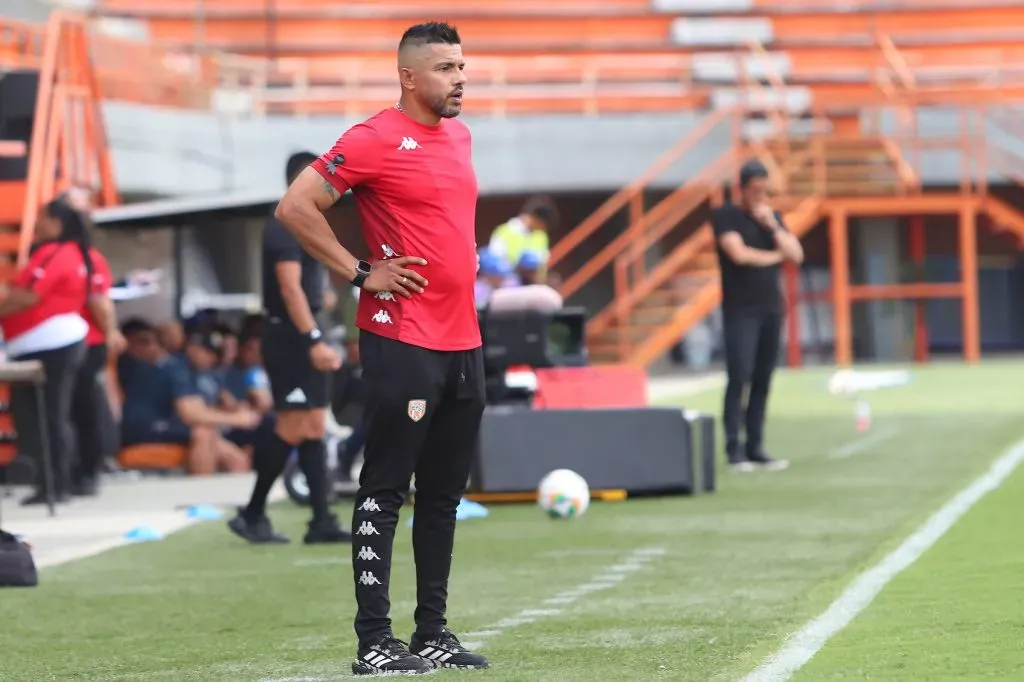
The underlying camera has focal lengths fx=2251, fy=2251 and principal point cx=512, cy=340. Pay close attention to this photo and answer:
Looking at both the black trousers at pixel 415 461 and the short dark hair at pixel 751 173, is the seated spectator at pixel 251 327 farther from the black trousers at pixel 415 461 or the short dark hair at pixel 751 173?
the black trousers at pixel 415 461

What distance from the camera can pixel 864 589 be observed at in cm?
802

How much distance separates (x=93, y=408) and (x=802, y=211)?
1653 cm

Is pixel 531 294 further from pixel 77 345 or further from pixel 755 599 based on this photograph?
pixel 755 599

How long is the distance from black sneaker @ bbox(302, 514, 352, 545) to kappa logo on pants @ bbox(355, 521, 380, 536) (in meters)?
4.12

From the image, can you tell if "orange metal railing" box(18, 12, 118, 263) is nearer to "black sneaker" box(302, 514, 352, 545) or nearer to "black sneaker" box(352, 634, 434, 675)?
"black sneaker" box(302, 514, 352, 545)

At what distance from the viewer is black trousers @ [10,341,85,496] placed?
13.1 meters

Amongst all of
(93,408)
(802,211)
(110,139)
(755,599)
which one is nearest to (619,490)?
(93,408)

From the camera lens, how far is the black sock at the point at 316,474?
34.7 feet

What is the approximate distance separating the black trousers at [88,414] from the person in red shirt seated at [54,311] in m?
0.76

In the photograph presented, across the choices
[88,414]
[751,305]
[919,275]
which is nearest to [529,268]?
[751,305]

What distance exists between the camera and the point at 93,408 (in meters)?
14.2

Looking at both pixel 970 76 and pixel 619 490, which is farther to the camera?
pixel 970 76

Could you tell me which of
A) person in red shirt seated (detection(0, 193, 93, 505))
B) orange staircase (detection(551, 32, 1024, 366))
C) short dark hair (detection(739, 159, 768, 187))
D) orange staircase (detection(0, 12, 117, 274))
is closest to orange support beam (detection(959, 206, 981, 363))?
orange staircase (detection(551, 32, 1024, 366))

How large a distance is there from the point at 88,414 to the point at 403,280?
27.0 ft
